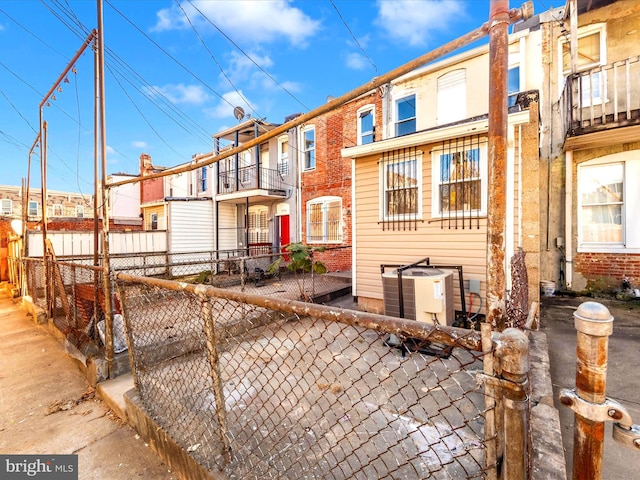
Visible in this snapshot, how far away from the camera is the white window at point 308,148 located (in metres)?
12.1

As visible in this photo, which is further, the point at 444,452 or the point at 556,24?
the point at 556,24

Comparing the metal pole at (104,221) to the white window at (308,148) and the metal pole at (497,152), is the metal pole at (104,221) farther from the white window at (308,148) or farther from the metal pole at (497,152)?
the white window at (308,148)

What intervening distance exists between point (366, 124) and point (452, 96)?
3.03m

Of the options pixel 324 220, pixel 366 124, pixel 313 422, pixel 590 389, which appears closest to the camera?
pixel 590 389

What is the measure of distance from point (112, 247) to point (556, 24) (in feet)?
48.6

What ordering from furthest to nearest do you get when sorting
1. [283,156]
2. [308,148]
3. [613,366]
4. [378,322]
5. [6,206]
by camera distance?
[6,206] < [283,156] < [308,148] < [613,366] < [378,322]

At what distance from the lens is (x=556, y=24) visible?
7309 millimetres

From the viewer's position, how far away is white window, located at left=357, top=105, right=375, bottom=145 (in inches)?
407

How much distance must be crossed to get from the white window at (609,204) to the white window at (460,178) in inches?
150

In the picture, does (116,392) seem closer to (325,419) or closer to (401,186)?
(325,419)

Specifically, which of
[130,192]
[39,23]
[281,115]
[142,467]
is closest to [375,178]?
[142,467]

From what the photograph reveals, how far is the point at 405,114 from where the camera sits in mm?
9492

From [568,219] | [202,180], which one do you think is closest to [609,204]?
[568,219]

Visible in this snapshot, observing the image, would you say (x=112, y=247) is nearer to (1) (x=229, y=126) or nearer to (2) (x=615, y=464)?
(1) (x=229, y=126)
